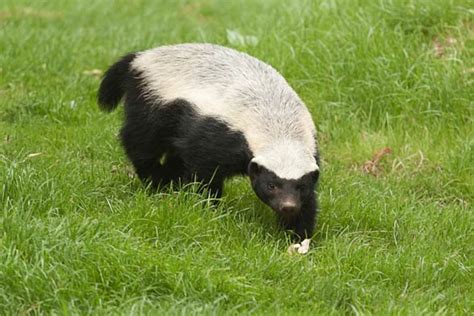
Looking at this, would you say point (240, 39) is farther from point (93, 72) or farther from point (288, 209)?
point (288, 209)

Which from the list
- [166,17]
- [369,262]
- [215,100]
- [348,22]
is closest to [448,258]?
[369,262]

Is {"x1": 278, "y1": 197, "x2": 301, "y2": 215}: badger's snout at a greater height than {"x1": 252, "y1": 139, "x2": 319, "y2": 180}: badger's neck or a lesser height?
lesser

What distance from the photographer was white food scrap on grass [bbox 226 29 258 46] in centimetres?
825

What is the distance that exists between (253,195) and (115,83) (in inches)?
49.7

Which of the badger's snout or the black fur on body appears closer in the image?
the badger's snout

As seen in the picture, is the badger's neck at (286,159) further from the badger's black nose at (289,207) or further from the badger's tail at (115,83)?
the badger's tail at (115,83)

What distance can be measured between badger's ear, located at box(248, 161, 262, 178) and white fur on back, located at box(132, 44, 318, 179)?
0.03 m

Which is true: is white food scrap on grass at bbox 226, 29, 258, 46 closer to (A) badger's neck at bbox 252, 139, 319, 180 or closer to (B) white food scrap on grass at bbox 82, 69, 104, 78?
(B) white food scrap on grass at bbox 82, 69, 104, 78

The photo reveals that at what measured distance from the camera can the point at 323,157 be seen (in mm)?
7102

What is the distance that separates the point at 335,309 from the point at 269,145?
1193 millimetres

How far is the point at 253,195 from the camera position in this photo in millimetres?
6082

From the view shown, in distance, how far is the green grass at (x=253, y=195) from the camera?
4.40 m

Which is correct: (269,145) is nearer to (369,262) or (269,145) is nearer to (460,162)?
(369,262)

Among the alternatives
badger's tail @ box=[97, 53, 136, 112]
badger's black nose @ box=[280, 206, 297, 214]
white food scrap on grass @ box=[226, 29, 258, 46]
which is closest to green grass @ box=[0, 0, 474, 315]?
white food scrap on grass @ box=[226, 29, 258, 46]
